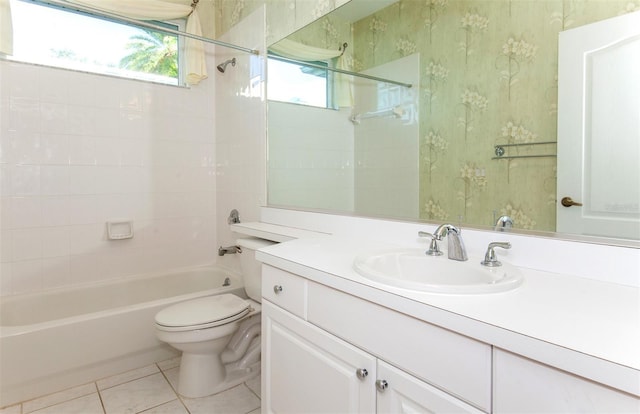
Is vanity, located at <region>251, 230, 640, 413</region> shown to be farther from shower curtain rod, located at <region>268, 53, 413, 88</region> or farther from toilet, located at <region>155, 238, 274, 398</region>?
shower curtain rod, located at <region>268, 53, 413, 88</region>

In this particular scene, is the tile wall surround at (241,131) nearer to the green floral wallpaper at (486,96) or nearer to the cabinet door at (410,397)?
the green floral wallpaper at (486,96)

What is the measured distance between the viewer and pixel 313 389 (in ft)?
3.57

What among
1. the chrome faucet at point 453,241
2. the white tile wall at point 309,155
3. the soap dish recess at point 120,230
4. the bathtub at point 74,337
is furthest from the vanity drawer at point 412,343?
the soap dish recess at point 120,230

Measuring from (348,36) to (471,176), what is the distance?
1040 millimetres

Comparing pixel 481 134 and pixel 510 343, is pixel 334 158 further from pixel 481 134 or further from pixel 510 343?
pixel 510 343

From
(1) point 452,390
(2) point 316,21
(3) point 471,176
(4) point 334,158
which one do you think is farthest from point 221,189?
(1) point 452,390

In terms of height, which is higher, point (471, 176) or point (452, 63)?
point (452, 63)

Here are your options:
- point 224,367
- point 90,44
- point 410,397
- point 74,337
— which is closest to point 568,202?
point 410,397

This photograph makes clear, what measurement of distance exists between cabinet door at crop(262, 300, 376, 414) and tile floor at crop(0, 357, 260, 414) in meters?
0.55

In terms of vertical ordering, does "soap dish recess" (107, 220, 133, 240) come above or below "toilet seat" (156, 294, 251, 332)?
above

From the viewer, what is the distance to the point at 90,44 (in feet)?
7.78

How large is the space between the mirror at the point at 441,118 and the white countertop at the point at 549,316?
1.00 feet

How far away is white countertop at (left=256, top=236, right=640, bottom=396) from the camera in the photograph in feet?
1.81

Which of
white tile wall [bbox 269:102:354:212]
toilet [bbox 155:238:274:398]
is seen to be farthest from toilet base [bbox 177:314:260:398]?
white tile wall [bbox 269:102:354:212]
